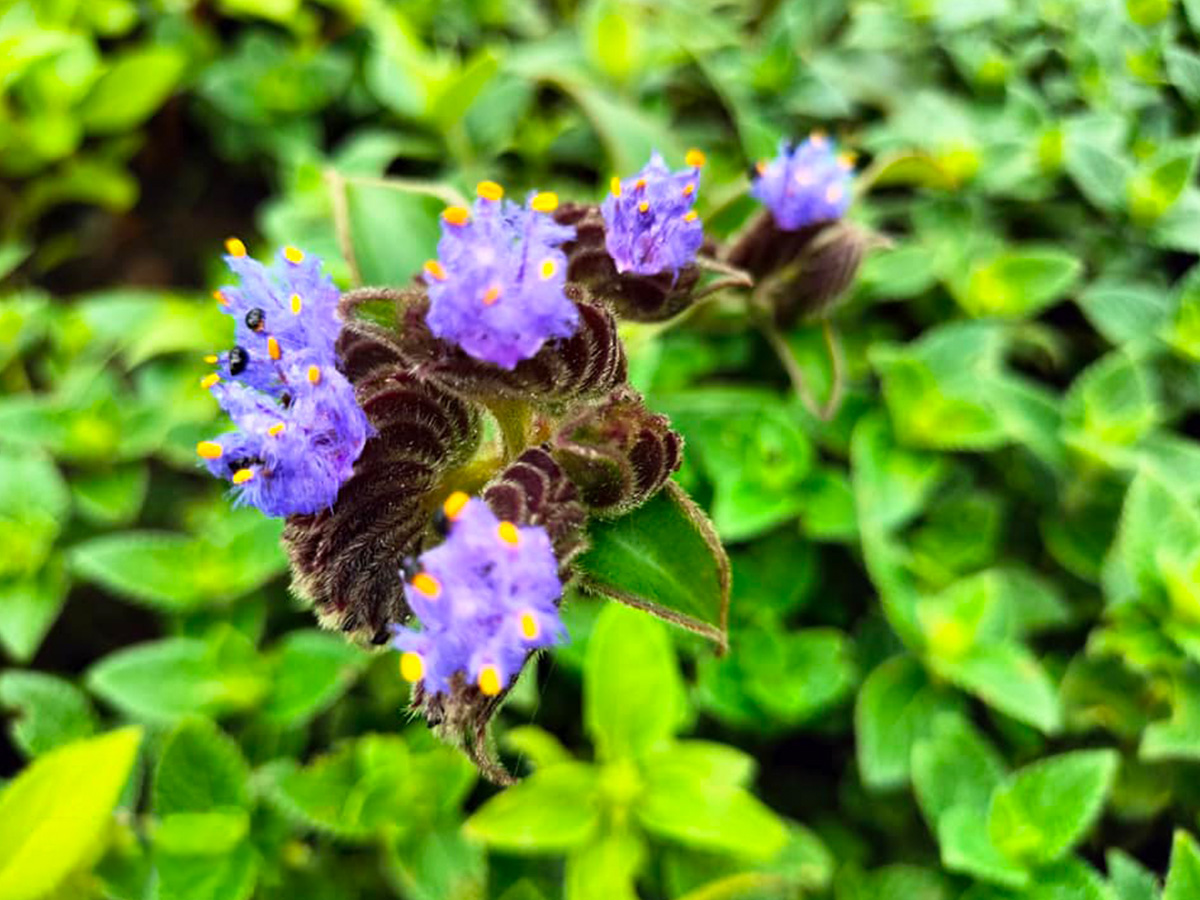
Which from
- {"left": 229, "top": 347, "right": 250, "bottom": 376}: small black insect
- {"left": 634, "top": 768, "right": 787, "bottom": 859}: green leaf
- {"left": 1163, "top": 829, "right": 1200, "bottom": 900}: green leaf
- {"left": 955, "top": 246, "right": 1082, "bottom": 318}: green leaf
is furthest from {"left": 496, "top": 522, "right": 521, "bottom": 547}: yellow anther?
{"left": 955, "top": 246, "right": 1082, "bottom": 318}: green leaf

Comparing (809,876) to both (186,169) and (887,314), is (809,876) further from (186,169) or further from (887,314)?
(186,169)

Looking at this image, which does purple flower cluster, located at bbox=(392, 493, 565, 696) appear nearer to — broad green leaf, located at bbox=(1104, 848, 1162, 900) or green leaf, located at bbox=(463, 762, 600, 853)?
green leaf, located at bbox=(463, 762, 600, 853)

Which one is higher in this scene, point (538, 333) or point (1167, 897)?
point (538, 333)

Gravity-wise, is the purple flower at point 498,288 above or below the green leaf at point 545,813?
above

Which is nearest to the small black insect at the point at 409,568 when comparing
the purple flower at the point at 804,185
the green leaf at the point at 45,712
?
the purple flower at the point at 804,185

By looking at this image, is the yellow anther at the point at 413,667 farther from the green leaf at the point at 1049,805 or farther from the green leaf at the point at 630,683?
the green leaf at the point at 1049,805

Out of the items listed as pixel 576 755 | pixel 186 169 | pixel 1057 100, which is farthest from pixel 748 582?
pixel 186 169
